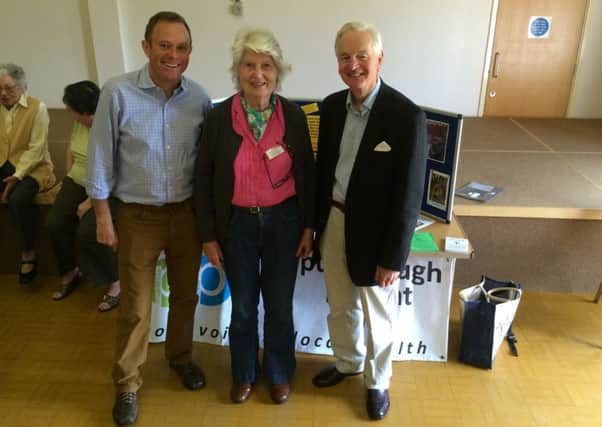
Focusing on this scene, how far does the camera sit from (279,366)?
216 cm

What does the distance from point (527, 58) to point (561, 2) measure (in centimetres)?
54

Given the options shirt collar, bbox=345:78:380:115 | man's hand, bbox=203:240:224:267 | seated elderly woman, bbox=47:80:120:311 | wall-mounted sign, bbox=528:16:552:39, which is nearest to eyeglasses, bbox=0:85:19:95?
seated elderly woman, bbox=47:80:120:311

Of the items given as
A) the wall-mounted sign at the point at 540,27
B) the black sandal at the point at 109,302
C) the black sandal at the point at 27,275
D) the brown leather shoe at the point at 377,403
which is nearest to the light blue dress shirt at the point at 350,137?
the brown leather shoe at the point at 377,403

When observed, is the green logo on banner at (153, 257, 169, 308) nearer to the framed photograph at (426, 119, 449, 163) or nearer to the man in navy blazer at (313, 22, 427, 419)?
the man in navy blazer at (313, 22, 427, 419)

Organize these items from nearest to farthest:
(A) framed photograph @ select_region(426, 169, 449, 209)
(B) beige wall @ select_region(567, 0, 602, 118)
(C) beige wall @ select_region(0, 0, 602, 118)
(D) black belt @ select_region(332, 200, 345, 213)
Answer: (D) black belt @ select_region(332, 200, 345, 213) → (A) framed photograph @ select_region(426, 169, 449, 209) → (B) beige wall @ select_region(567, 0, 602, 118) → (C) beige wall @ select_region(0, 0, 602, 118)

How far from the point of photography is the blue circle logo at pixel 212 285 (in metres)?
2.45

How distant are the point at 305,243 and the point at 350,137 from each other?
44 cm

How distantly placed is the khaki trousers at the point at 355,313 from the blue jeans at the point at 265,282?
0.47 ft

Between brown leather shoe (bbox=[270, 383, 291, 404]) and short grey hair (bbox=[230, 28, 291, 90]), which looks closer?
short grey hair (bbox=[230, 28, 291, 90])

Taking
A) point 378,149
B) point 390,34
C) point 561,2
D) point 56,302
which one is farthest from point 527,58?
point 56,302

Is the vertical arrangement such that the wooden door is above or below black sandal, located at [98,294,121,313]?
above

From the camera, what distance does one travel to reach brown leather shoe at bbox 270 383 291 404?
7.04 feet

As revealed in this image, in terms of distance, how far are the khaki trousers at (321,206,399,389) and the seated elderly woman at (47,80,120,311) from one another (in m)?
1.31

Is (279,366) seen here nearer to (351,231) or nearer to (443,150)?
(351,231)
